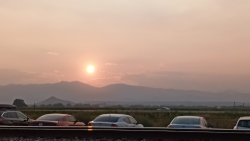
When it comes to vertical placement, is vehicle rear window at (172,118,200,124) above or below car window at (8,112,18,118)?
below

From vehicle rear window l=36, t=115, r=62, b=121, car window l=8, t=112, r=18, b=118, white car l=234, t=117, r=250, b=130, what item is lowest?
white car l=234, t=117, r=250, b=130

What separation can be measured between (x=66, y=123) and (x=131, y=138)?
775 centimetres

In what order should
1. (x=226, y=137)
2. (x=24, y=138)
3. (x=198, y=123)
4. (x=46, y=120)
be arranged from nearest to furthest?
1. (x=226, y=137)
2. (x=24, y=138)
3. (x=198, y=123)
4. (x=46, y=120)

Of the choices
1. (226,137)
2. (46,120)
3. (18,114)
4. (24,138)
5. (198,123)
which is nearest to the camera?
(226,137)

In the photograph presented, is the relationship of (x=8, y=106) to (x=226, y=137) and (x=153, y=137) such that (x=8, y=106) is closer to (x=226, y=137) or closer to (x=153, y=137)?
(x=153, y=137)

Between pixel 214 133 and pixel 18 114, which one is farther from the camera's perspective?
pixel 18 114

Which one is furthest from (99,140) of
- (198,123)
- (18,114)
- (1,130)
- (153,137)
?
(18,114)

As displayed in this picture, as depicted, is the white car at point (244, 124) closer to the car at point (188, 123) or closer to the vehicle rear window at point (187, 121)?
the car at point (188, 123)

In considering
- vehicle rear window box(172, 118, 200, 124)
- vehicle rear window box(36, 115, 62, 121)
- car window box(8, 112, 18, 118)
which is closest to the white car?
vehicle rear window box(172, 118, 200, 124)

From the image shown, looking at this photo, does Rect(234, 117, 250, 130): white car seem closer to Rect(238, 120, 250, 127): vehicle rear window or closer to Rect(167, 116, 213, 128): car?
Rect(238, 120, 250, 127): vehicle rear window

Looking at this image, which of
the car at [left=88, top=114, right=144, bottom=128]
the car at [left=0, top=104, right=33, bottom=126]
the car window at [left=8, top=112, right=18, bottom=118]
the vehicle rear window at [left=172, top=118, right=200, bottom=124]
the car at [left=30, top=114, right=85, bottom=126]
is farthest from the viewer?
the car window at [left=8, top=112, right=18, bottom=118]

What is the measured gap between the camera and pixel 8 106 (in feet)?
76.9

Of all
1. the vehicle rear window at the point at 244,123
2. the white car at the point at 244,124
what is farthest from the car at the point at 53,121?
the vehicle rear window at the point at 244,123

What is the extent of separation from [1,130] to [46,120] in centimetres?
481
